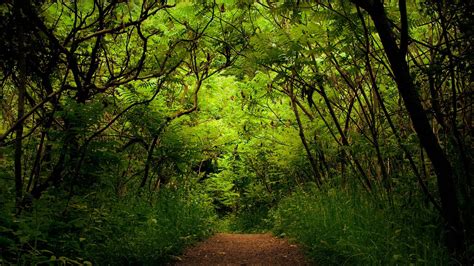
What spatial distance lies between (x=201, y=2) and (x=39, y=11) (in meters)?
2.17

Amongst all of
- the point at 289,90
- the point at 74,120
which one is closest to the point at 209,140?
the point at 289,90

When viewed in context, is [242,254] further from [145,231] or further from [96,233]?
[96,233]

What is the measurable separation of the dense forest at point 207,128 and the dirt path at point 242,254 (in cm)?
29

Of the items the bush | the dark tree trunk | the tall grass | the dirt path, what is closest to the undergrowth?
the bush

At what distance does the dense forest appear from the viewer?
3453 millimetres

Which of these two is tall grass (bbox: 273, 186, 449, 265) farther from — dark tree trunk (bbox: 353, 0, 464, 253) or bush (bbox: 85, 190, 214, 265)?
bush (bbox: 85, 190, 214, 265)

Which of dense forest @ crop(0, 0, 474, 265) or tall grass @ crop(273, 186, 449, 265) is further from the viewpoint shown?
tall grass @ crop(273, 186, 449, 265)

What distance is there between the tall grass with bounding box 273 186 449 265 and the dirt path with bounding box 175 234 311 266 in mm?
303

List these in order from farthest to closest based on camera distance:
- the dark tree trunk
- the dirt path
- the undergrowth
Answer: the dirt path
the undergrowth
the dark tree trunk

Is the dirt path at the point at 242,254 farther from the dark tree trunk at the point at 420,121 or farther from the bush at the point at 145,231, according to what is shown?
the dark tree trunk at the point at 420,121

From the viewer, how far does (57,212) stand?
4.21 m

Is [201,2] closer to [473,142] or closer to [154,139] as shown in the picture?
[154,139]

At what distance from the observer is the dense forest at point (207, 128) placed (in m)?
3.45

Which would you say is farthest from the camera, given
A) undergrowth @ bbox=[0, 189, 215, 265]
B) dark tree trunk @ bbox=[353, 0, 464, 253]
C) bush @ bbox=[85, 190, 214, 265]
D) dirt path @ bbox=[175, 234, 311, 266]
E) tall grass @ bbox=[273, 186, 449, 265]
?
dirt path @ bbox=[175, 234, 311, 266]
